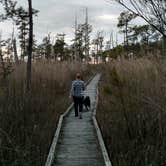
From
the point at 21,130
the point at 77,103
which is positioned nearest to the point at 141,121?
the point at 21,130

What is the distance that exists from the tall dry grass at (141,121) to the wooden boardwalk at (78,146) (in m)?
0.34

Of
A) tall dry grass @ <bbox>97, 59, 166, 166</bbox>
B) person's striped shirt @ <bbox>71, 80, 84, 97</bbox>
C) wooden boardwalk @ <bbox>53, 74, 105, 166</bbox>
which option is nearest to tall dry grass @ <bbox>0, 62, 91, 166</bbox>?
wooden boardwalk @ <bbox>53, 74, 105, 166</bbox>

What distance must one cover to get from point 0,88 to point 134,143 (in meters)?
3.21

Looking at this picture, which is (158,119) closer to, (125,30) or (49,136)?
(49,136)

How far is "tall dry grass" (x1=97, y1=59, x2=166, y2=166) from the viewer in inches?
289

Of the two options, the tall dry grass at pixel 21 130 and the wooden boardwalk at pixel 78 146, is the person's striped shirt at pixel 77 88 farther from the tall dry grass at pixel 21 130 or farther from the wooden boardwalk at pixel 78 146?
the wooden boardwalk at pixel 78 146

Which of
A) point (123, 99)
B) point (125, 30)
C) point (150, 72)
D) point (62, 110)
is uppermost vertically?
point (125, 30)

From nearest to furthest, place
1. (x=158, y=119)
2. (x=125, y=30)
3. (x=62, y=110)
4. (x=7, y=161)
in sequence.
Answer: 1. (x=7, y=161)
2. (x=158, y=119)
3. (x=62, y=110)
4. (x=125, y=30)

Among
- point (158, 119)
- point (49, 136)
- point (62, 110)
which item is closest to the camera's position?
point (158, 119)

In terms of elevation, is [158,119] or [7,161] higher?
[158,119]

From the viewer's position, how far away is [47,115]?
1245 centimetres

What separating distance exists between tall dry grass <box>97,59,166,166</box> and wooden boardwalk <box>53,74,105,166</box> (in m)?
0.34

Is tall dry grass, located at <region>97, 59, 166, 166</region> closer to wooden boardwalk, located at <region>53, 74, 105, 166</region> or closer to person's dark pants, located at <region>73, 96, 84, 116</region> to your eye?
wooden boardwalk, located at <region>53, 74, 105, 166</region>

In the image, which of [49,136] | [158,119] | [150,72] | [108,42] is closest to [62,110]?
[49,136]
